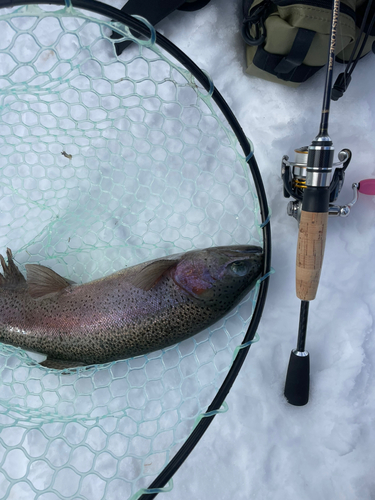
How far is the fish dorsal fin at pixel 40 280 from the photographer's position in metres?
1.81

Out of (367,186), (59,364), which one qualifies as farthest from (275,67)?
(59,364)

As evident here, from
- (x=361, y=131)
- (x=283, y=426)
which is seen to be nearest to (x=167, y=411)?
(x=283, y=426)

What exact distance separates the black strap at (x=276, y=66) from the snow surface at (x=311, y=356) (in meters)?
0.14

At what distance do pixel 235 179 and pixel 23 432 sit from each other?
1.81 meters

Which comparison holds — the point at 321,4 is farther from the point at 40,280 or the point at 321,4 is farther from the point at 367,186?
the point at 40,280

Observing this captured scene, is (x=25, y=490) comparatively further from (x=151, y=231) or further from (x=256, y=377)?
(x=151, y=231)

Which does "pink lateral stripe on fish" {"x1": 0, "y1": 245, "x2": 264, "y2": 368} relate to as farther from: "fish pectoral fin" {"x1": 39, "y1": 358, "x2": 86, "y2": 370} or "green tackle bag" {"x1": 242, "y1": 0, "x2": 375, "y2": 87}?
"green tackle bag" {"x1": 242, "y1": 0, "x2": 375, "y2": 87}

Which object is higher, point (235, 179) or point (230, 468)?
point (235, 179)

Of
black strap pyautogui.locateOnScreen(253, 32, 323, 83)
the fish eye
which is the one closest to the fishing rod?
the fish eye

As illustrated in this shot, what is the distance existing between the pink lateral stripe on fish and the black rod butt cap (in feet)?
1.45

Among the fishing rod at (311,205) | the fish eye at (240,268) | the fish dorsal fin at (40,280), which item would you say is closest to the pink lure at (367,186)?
the fishing rod at (311,205)

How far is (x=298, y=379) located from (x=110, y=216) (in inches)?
51.9

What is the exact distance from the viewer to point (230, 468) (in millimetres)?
2000

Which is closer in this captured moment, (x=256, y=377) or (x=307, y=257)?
(x=307, y=257)
